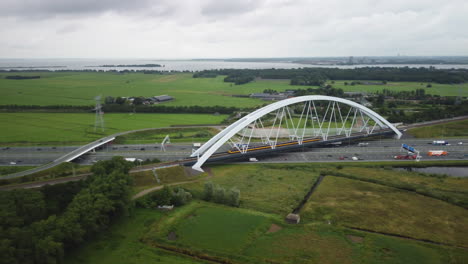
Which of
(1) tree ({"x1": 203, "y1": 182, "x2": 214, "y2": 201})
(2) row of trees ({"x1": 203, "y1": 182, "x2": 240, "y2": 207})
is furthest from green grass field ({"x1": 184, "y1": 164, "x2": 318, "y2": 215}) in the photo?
(1) tree ({"x1": 203, "y1": 182, "x2": 214, "y2": 201})

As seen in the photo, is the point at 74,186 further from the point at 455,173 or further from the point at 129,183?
the point at 455,173

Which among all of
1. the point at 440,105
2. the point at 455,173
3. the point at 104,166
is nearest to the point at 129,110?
the point at 104,166

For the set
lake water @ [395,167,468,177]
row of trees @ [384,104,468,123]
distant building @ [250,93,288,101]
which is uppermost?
distant building @ [250,93,288,101]

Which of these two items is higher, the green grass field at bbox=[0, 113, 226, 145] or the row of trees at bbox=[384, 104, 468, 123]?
the row of trees at bbox=[384, 104, 468, 123]

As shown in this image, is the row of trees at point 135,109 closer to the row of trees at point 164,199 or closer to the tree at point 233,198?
the row of trees at point 164,199

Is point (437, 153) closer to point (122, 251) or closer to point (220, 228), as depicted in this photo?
point (220, 228)

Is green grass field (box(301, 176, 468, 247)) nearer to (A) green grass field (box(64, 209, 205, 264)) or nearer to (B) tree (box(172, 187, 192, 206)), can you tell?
(B) tree (box(172, 187, 192, 206))

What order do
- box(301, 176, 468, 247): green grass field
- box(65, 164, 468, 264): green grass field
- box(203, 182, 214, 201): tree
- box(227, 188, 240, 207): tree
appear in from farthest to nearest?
box(203, 182, 214, 201): tree
box(227, 188, 240, 207): tree
box(301, 176, 468, 247): green grass field
box(65, 164, 468, 264): green grass field
